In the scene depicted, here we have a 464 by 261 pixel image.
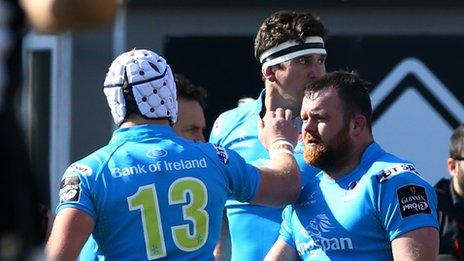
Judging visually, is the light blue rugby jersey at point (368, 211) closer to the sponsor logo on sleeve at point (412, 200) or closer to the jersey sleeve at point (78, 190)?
the sponsor logo on sleeve at point (412, 200)

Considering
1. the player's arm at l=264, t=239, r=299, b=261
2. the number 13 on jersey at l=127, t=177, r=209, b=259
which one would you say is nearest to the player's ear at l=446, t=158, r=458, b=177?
the player's arm at l=264, t=239, r=299, b=261

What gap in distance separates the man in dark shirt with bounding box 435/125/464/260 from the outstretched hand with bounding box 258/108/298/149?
5.86 ft

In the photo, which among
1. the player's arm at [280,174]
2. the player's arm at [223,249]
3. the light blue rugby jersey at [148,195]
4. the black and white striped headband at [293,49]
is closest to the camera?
the light blue rugby jersey at [148,195]

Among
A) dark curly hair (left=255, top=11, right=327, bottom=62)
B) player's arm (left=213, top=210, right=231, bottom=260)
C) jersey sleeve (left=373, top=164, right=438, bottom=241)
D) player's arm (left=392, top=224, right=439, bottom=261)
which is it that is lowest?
player's arm (left=213, top=210, right=231, bottom=260)

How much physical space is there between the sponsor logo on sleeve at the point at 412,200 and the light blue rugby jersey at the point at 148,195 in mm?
591

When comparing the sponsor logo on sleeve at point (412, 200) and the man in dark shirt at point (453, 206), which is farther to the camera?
the man in dark shirt at point (453, 206)

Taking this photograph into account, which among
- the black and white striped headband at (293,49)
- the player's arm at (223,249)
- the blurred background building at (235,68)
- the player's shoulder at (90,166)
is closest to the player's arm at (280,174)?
the player's shoulder at (90,166)

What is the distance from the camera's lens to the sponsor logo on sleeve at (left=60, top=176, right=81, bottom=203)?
374 centimetres

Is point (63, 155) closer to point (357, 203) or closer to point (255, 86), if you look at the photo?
point (255, 86)

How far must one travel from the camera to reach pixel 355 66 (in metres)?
7.75

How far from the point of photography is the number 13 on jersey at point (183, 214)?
3.78m

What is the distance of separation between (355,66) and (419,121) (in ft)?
1.80

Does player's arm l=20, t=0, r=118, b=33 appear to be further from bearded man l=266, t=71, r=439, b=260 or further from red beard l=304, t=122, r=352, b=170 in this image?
red beard l=304, t=122, r=352, b=170

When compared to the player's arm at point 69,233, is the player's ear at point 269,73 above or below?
above
